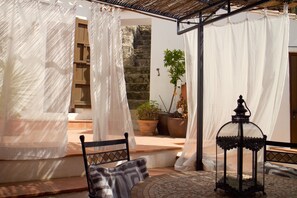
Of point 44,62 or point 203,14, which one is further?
point 203,14

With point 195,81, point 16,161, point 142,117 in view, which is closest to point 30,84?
point 16,161

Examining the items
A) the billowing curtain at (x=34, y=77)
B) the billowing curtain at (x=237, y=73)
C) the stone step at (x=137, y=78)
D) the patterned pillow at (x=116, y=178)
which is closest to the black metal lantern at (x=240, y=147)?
the patterned pillow at (x=116, y=178)

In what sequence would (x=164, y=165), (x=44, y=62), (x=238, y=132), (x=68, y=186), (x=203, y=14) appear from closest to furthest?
(x=238, y=132)
(x=68, y=186)
(x=44, y=62)
(x=203, y=14)
(x=164, y=165)

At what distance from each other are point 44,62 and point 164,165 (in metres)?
2.11

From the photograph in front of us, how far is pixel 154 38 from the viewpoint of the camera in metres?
6.53

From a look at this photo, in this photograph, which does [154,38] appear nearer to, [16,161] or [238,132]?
[16,161]

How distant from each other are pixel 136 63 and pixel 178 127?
315 cm

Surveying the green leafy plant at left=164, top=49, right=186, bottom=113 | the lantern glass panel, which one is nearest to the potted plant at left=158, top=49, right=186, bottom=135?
the green leafy plant at left=164, top=49, right=186, bottom=113

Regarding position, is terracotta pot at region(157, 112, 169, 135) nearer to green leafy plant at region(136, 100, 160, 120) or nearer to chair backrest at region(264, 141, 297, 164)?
green leafy plant at region(136, 100, 160, 120)

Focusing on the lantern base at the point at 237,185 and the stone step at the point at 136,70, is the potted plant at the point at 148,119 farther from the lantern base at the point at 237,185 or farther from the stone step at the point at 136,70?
the lantern base at the point at 237,185

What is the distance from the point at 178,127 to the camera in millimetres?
5617

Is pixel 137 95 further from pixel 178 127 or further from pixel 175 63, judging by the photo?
pixel 178 127

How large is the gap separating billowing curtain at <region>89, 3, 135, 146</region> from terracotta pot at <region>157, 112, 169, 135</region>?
2245mm

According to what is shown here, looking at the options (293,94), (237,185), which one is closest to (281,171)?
(237,185)
